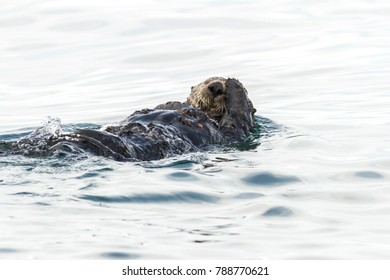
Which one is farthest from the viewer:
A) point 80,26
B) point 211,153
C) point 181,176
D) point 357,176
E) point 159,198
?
point 80,26

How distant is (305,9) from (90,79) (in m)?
7.10

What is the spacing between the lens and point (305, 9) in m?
21.3

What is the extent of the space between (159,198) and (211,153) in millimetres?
1626

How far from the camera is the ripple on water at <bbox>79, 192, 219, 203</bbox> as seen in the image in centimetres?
764

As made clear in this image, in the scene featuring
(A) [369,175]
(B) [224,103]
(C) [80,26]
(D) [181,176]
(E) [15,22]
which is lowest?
(A) [369,175]

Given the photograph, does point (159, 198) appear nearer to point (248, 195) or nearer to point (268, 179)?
point (248, 195)

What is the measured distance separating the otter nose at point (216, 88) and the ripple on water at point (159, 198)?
227 cm

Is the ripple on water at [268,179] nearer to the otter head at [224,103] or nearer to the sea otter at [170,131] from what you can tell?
the sea otter at [170,131]

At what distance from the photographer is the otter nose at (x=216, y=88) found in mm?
10062

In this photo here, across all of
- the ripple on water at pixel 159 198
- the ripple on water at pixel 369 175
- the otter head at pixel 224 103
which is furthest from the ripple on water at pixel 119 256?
the otter head at pixel 224 103

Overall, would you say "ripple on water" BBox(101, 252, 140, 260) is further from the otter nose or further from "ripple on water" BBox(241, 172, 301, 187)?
the otter nose

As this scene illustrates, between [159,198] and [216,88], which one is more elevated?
[216,88]

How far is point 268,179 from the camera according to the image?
339 inches

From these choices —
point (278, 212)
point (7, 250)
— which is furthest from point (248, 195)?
point (7, 250)
